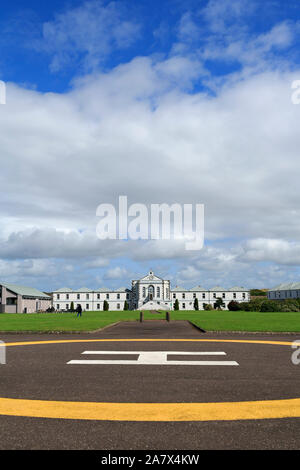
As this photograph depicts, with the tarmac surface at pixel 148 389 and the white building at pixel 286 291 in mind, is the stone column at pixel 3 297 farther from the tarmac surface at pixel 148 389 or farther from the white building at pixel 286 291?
the white building at pixel 286 291

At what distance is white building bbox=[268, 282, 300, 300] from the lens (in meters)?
128

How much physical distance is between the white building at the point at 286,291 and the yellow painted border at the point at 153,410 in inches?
4996

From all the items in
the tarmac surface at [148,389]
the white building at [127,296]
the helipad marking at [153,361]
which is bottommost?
the white building at [127,296]

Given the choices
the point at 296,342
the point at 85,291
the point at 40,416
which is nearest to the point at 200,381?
the point at 40,416

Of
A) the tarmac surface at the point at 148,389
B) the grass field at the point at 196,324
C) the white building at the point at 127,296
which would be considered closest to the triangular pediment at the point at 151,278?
the white building at the point at 127,296

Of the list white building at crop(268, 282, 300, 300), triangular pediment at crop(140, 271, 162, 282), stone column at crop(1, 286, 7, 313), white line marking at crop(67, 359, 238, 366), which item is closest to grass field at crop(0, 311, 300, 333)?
white line marking at crop(67, 359, 238, 366)

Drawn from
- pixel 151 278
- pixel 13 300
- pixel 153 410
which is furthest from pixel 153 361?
pixel 151 278

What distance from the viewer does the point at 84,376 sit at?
891cm

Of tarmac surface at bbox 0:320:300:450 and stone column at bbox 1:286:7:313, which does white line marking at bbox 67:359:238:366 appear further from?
stone column at bbox 1:286:7:313

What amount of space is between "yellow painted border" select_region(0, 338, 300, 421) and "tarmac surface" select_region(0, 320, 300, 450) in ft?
0.58

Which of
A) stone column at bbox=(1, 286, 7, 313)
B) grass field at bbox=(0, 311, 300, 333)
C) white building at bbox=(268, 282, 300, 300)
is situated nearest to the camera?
grass field at bbox=(0, 311, 300, 333)

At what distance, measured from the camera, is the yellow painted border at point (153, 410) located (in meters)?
5.88

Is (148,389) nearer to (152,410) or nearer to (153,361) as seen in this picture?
(152,410)
